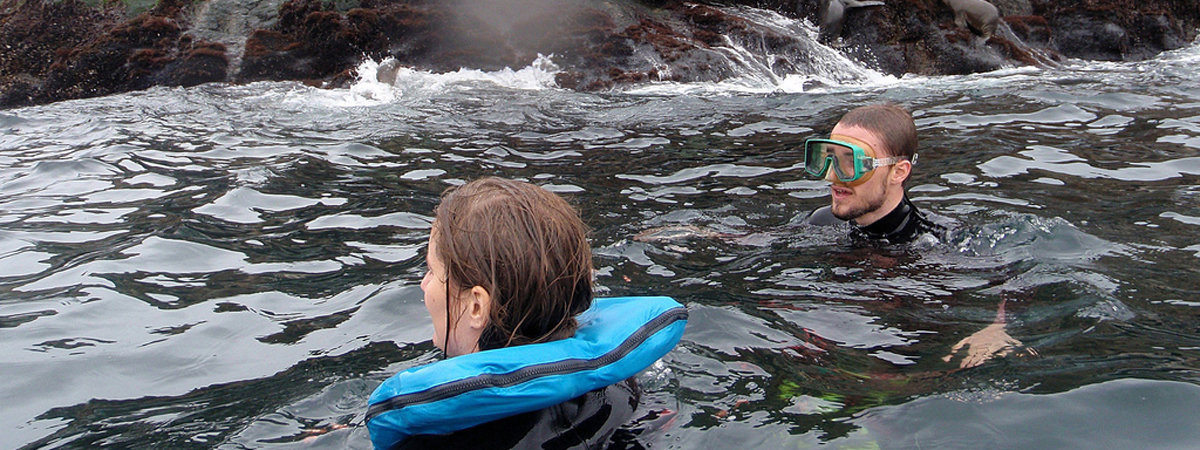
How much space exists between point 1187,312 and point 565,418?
2.87m

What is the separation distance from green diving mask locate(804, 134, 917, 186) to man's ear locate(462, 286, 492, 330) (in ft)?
10.1

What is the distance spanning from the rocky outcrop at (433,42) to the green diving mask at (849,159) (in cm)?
634

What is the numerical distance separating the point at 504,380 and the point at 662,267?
2.77m

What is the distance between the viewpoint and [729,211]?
246 inches

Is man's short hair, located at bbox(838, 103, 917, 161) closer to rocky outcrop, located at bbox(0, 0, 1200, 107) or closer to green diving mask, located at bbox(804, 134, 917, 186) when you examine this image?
green diving mask, located at bbox(804, 134, 917, 186)

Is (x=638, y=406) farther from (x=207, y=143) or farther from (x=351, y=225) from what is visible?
(x=207, y=143)

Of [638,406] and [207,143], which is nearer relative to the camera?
[638,406]

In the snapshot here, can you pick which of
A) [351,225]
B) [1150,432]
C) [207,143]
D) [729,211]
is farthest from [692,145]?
[1150,432]

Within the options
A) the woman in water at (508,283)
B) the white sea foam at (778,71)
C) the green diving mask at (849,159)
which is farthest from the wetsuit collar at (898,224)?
the white sea foam at (778,71)

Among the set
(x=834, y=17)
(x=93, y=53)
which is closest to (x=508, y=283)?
(x=93, y=53)

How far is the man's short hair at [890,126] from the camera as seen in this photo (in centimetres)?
523

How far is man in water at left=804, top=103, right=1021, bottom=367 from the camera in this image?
519cm

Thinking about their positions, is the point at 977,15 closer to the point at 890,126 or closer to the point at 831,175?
the point at 890,126

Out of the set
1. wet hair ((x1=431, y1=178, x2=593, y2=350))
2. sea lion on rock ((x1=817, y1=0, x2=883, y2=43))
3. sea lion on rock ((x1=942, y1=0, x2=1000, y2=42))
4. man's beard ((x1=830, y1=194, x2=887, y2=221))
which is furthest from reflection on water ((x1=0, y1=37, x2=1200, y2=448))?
sea lion on rock ((x1=817, y1=0, x2=883, y2=43))
